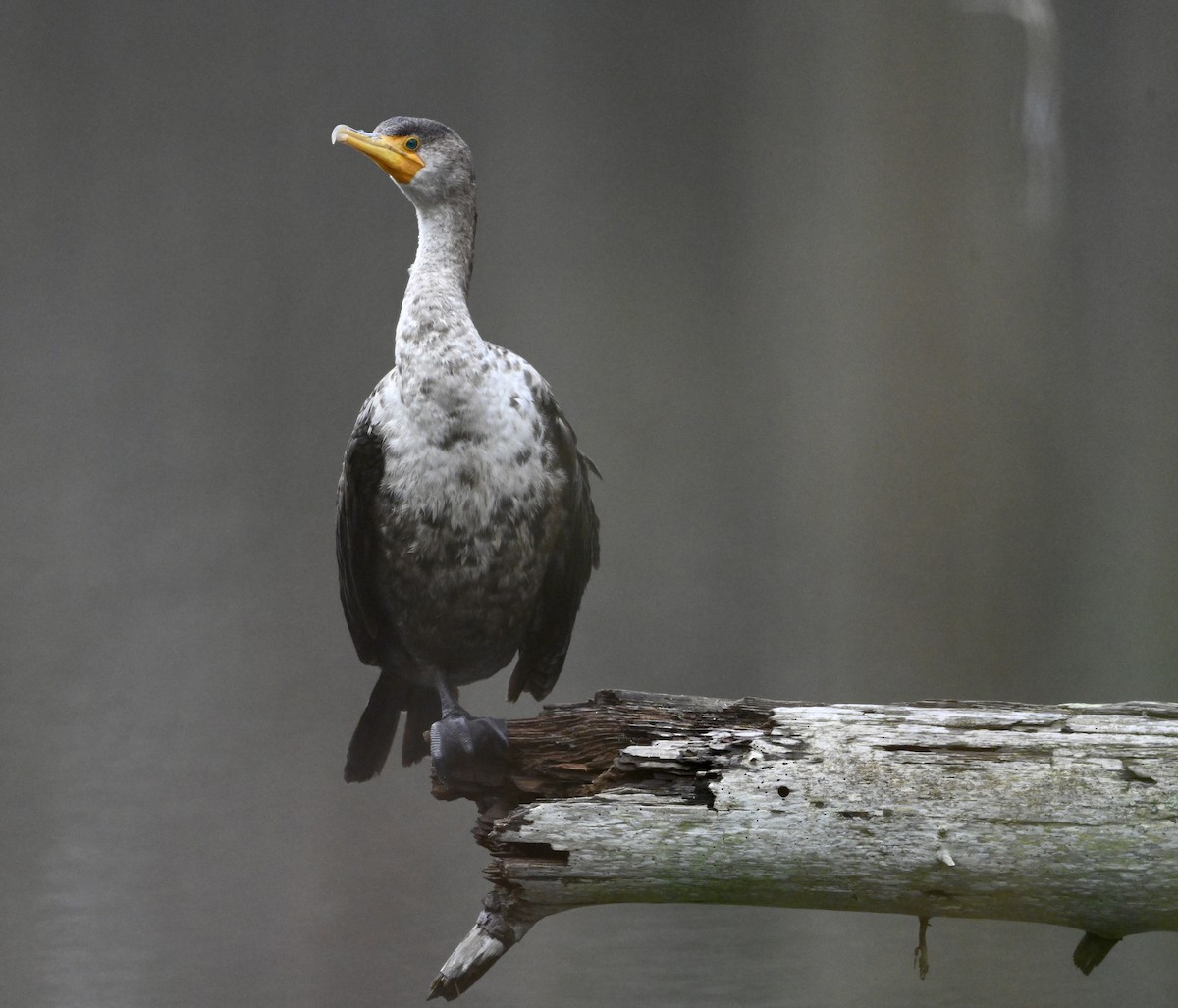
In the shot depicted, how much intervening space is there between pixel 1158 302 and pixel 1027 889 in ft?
6.03

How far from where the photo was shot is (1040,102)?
9.24ft

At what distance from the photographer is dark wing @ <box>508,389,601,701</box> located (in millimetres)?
2049

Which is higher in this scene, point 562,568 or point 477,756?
point 562,568

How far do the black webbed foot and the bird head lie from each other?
0.95m

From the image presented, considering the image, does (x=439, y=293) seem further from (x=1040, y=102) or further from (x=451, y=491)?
(x=1040, y=102)

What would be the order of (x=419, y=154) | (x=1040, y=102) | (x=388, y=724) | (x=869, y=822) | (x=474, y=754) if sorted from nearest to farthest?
(x=869, y=822) → (x=474, y=754) → (x=419, y=154) → (x=388, y=724) → (x=1040, y=102)

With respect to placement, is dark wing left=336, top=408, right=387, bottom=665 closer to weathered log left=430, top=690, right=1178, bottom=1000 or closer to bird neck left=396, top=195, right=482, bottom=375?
bird neck left=396, top=195, right=482, bottom=375

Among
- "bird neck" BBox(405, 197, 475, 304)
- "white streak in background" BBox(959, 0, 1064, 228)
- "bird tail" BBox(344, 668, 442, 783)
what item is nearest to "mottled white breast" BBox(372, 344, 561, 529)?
"bird neck" BBox(405, 197, 475, 304)

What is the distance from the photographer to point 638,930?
8.77 feet

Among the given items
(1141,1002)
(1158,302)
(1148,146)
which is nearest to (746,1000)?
(1141,1002)

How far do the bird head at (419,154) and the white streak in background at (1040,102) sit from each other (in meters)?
1.53

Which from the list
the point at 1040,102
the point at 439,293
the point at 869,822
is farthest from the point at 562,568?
the point at 1040,102

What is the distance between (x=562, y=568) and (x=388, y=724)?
480mm

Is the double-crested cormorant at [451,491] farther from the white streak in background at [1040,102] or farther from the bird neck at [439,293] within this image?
Answer: the white streak in background at [1040,102]
